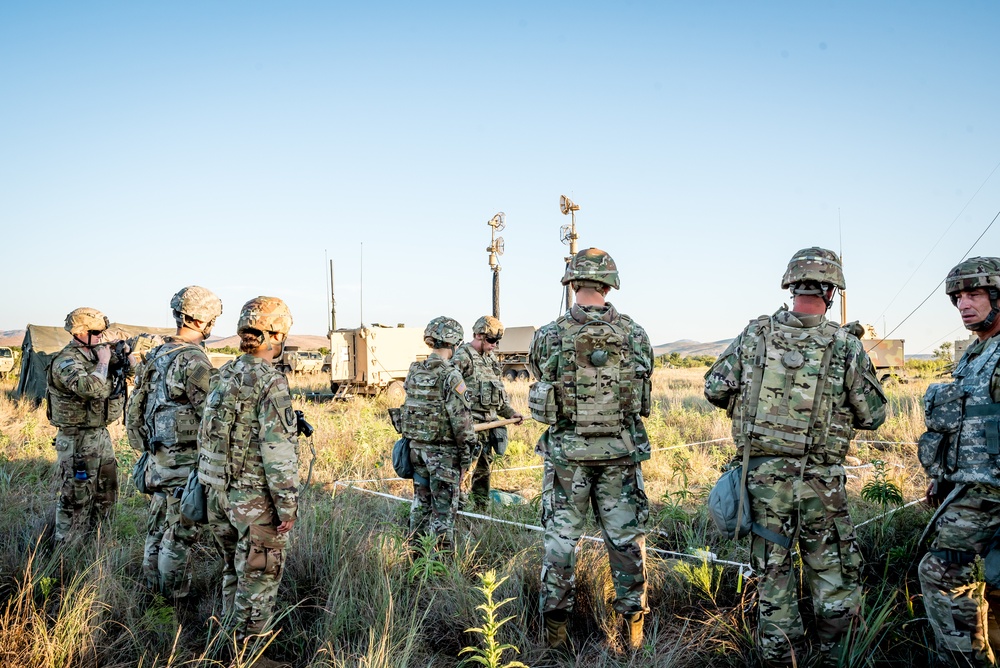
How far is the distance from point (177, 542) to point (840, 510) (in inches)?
145

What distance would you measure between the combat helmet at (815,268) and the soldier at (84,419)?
5.11 meters

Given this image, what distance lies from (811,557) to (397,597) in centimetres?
228

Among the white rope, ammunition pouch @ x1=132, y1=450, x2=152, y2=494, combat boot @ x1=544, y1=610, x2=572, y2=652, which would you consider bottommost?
combat boot @ x1=544, y1=610, x2=572, y2=652

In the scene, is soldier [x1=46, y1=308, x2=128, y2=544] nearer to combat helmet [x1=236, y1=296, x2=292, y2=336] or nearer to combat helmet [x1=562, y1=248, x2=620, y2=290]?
combat helmet [x1=236, y1=296, x2=292, y2=336]

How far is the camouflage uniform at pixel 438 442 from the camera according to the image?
4875 millimetres

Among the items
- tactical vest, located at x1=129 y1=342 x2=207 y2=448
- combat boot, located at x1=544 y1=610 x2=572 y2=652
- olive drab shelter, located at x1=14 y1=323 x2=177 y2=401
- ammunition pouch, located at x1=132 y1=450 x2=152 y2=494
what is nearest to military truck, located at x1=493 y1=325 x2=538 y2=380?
olive drab shelter, located at x1=14 y1=323 x2=177 y2=401

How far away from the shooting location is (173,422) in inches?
154

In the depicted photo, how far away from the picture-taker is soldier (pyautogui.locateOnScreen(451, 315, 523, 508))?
610 cm

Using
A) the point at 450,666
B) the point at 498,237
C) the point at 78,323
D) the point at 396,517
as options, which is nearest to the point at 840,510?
the point at 450,666

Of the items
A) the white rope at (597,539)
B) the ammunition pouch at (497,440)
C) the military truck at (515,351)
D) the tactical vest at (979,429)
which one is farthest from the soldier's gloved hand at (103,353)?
the military truck at (515,351)

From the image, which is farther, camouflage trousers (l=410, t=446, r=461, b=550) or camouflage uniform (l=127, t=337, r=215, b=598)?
camouflage trousers (l=410, t=446, r=461, b=550)

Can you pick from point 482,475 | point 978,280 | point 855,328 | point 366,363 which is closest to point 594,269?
point 855,328

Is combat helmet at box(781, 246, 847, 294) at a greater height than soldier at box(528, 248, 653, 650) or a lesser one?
greater

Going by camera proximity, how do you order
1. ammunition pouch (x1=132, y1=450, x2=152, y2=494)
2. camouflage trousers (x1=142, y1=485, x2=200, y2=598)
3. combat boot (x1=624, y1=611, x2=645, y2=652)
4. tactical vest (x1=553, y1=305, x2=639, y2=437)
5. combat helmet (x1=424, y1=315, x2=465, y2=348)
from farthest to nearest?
combat helmet (x1=424, y1=315, x2=465, y2=348) < ammunition pouch (x1=132, y1=450, x2=152, y2=494) < camouflage trousers (x1=142, y1=485, x2=200, y2=598) < tactical vest (x1=553, y1=305, x2=639, y2=437) < combat boot (x1=624, y1=611, x2=645, y2=652)
